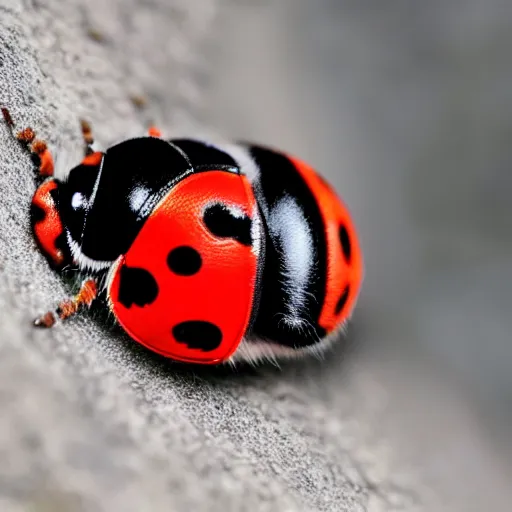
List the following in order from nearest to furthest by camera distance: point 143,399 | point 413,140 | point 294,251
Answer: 1. point 143,399
2. point 294,251
3. point 413,140

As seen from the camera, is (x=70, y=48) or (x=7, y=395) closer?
(x=7, y=395)

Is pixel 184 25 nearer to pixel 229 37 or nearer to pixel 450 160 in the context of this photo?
pixel 229 37

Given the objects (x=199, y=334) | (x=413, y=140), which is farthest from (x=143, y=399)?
(x=413, y=140)

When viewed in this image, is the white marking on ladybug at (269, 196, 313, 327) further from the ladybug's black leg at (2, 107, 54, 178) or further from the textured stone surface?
the ladybug's black leg at (2, 107, 54, 178)

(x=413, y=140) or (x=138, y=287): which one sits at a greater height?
(x=413, y=140)

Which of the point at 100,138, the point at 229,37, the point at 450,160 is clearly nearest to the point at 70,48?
the point at 100,138

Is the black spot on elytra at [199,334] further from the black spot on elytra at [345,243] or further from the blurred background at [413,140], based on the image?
the blurred background at [413,140]

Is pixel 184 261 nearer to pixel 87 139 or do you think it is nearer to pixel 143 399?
pixel 143 399
